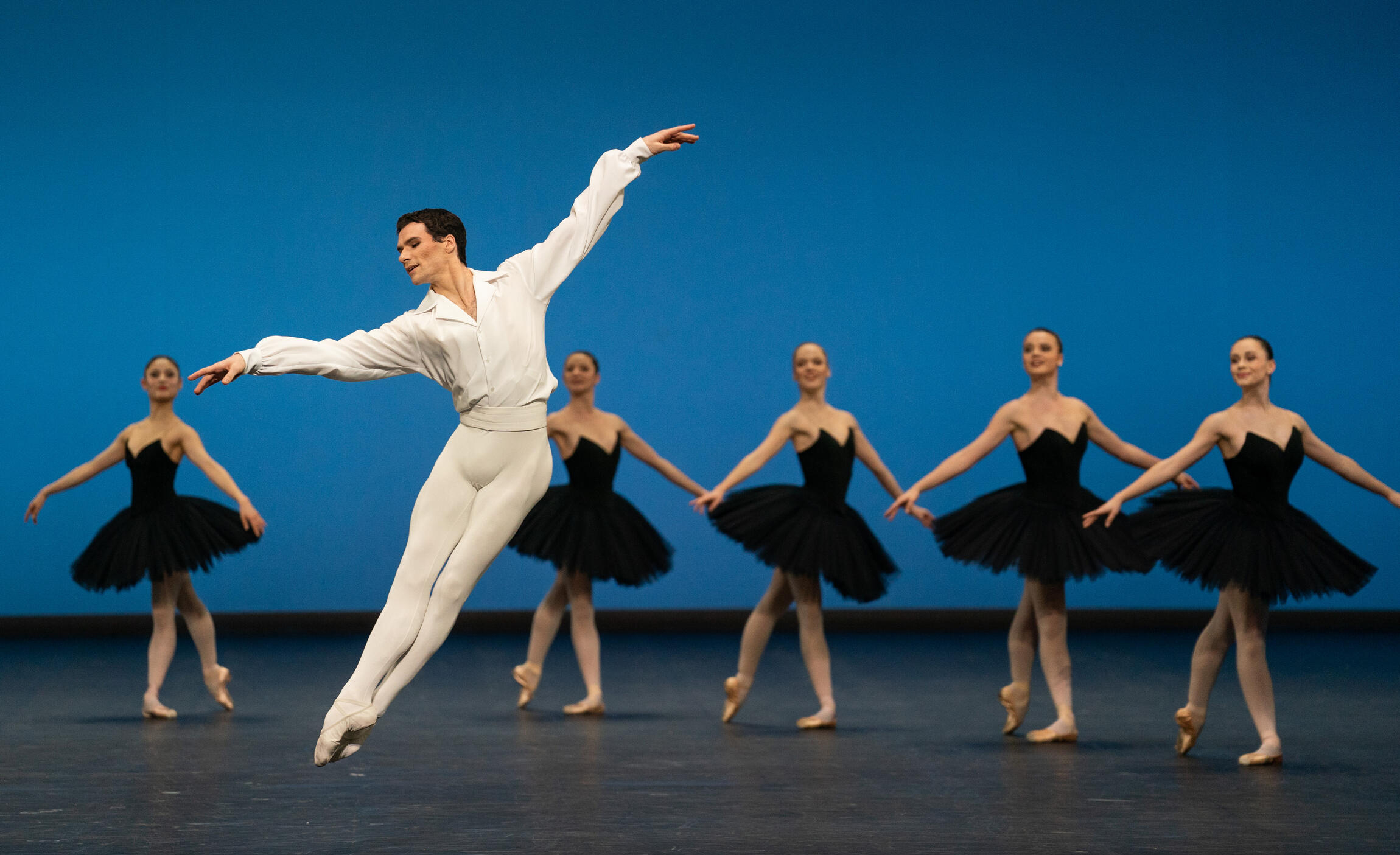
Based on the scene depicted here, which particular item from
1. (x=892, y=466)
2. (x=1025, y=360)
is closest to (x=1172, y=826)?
(x=1025, y=360)

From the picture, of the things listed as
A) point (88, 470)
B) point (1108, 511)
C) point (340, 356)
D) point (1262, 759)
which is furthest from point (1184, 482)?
point (88, 470)

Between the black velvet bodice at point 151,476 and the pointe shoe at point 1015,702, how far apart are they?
10.6 feet

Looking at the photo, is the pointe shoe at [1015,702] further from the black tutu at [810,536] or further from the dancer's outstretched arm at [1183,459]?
the dancer's outstretched arm at [1183,459]

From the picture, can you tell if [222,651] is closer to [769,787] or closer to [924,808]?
[769,787]

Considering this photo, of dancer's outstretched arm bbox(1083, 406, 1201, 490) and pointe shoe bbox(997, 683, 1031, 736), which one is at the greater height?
dancer's outstretched arm bbox(1083, 406, 1201, 490)

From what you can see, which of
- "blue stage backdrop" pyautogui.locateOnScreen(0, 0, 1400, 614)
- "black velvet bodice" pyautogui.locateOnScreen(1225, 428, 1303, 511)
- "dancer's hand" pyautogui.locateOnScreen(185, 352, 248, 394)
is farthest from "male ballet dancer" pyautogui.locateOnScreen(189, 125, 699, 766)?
"blue stage backdrop" pyautogui.locateOnScreen(0, 0, 1400, 614)

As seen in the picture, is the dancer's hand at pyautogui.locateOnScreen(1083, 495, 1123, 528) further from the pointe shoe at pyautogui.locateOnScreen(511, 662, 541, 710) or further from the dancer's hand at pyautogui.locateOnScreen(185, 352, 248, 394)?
the dancer's hand at pyautogui.locateOnScreen(185, 352, 248, 394)

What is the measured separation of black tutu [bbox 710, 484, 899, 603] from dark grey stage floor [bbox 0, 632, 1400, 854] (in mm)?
541

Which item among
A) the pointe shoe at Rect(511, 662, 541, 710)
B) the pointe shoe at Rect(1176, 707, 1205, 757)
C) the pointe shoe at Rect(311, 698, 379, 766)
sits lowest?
the pointe shoe at Rect(511, 662, 541, 710)

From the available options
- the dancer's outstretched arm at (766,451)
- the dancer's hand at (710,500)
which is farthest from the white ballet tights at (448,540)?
the dancer's outstretched arm at (766,451)

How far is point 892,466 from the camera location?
26.2 feet

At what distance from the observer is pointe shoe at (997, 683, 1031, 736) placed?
15.1 feet

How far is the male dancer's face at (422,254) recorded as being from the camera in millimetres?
3105

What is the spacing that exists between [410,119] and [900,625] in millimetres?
4148
